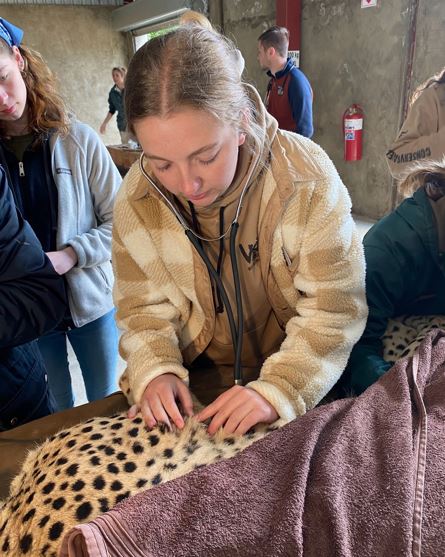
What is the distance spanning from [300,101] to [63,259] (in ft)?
9.95

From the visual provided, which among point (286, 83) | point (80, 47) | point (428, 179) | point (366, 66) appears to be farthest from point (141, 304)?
point (80, 47)

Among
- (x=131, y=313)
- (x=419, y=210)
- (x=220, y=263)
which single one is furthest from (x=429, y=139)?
(x=131, y=313)

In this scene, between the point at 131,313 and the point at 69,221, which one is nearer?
the point at 131,313

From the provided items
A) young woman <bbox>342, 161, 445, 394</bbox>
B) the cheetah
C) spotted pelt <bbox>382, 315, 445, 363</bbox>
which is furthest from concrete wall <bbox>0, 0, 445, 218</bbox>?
the cheetah

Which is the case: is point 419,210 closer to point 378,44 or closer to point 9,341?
point 9,341

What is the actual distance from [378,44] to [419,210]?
349 centimetres

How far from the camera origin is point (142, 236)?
0.94m

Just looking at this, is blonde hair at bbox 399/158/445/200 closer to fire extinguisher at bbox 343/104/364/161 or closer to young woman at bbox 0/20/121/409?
young woman at bbox 0/20/121/409

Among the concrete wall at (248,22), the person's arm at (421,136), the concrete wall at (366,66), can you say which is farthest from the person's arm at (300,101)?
the person's arm at (421,136)

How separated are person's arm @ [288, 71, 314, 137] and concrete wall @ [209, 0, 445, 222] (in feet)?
2.15

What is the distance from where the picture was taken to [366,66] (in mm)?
4137

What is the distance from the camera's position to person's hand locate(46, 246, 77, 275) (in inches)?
52.3

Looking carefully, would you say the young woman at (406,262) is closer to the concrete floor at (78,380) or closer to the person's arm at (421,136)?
the person's arm at (421,136)

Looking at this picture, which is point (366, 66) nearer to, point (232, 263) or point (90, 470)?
point (232, 263)
